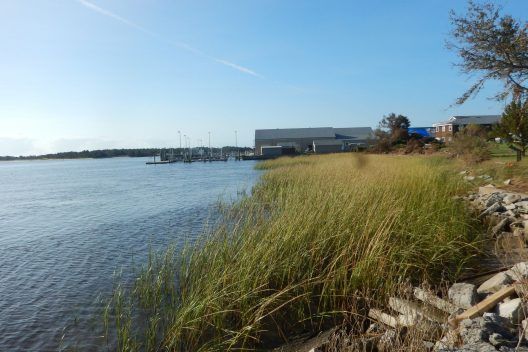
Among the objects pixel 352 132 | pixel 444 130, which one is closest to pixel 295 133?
pixel 352 132

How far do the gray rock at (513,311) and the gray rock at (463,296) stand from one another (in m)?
0.57

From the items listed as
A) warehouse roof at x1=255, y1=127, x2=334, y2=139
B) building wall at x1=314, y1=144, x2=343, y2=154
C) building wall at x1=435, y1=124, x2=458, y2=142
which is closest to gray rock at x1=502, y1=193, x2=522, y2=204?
building wall at x1=435, y1=124, x2=458, y2=142

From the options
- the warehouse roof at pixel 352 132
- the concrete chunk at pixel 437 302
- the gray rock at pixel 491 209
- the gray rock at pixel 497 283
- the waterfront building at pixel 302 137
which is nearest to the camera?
the concrete chunk at pixel 437 302

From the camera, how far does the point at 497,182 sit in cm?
1453

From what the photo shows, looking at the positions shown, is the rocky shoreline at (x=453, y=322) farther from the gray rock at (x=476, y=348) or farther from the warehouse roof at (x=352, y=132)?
the warehouse roof at (x=352, y=132)

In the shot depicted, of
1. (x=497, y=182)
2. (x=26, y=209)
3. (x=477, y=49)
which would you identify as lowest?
(x=26, y=209)

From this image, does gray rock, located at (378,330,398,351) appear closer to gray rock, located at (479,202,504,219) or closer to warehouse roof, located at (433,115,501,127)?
gray rock, located at (479,202,504,219)

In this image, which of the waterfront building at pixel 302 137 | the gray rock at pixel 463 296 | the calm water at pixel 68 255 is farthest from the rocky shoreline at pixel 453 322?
the waterfront building at pixel 302 137

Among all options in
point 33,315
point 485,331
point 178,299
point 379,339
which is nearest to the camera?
point 485,331

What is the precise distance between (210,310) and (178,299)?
1.34 meters

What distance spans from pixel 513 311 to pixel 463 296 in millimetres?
872

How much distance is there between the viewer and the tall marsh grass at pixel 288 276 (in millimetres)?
4844

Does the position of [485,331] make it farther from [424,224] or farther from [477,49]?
[477,49]

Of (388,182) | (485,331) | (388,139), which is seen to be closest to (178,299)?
(485,331)
